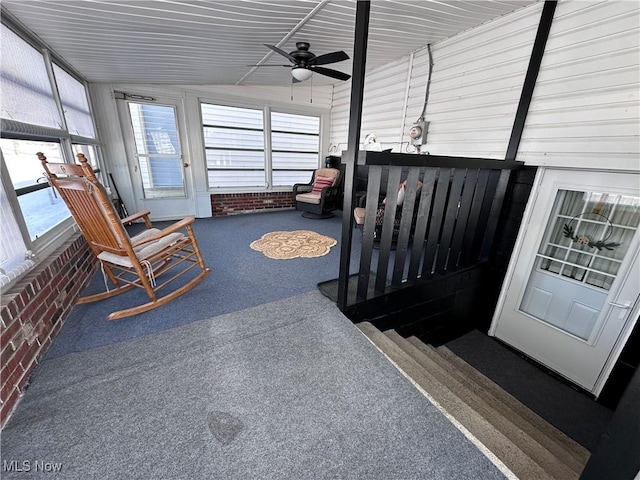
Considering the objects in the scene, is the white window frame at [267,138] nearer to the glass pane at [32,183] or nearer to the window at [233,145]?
the window at [233,145]

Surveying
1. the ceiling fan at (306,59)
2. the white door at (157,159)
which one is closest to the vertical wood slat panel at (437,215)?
the ceiling fan at (306,59)

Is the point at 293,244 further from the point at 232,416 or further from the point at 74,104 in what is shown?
the point at 74,104

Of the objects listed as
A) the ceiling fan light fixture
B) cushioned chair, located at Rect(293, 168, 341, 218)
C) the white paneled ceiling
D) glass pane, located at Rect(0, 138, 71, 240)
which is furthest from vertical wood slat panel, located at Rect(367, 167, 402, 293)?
cushioned chair, located at Rect(293, 168, 341, 218)

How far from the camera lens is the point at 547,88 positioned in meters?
2.38

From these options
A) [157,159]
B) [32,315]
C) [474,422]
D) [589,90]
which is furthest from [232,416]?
[157,159]

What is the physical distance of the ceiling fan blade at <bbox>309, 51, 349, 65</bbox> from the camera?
2721mm

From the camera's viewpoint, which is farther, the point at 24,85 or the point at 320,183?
the point at 320,183

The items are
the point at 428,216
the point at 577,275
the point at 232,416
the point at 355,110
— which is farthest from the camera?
the point at 577,275

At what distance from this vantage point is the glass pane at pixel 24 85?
5.77 ft

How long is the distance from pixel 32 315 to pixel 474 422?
245 cm

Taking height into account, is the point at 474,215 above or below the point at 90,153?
below

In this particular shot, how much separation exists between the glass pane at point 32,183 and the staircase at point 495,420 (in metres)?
2.61

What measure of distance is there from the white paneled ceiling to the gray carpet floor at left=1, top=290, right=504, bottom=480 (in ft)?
7.94

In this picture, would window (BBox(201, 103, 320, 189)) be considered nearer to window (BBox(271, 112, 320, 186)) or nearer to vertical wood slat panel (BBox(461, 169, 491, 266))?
window (BBox(271, 112, 320, 186))
